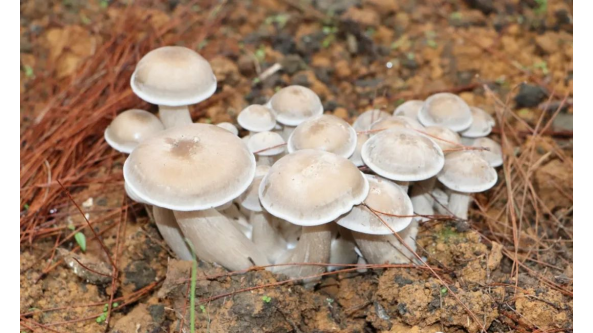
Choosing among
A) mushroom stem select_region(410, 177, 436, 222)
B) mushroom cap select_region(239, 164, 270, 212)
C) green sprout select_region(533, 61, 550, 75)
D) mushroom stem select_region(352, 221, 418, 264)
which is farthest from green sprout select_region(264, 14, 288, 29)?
mushroom stem select_region(352, 221, 418, 264)

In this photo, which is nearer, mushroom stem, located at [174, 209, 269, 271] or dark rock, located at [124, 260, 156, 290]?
mushroom stem, located at [174, 209, 269, 271]

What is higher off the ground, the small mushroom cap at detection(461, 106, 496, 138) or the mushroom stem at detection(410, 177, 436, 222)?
the small mushroom cap at detection(461, 106, 496, 138)

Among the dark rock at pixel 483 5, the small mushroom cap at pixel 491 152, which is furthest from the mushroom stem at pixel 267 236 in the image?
the dark rock at pixel 483 5

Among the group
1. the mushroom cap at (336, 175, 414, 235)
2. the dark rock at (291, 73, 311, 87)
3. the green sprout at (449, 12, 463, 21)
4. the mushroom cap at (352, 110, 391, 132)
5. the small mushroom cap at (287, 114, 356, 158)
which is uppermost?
the small mushroom cap at (287, 114, 356, 158)

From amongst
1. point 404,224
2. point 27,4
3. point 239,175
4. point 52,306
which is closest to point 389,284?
point 404,224

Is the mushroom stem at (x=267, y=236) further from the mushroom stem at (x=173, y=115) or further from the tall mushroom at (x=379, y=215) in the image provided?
the mushroom stem at (x=173, y=115)

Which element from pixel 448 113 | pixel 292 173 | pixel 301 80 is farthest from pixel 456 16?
pixel 292 173

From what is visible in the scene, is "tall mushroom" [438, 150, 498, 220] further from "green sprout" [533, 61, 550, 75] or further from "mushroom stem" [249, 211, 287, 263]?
"green sprout" [533, 61, 550, 75]

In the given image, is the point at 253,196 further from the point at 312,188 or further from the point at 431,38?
the point at 431,38
